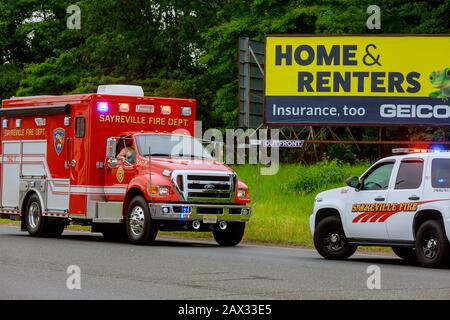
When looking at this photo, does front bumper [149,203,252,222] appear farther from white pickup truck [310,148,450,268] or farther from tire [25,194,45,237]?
tire [25,194,45,237]

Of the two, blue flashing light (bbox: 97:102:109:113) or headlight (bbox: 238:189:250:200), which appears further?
blue flashing light (bbox: 97:102:109:113)

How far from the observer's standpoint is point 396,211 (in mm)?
17719

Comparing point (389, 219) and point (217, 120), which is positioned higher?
point (217, 120)

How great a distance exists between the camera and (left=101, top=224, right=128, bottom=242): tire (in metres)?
24.9

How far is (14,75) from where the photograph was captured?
5800cm

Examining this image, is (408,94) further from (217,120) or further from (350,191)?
(217,120)

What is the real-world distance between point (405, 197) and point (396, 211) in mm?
294

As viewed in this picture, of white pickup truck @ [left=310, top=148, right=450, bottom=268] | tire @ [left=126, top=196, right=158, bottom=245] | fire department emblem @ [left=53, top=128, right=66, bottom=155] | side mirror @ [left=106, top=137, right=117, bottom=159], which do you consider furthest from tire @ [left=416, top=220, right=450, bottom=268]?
fire department emblem @ [left=53, top=128, right=66, bottom=155]

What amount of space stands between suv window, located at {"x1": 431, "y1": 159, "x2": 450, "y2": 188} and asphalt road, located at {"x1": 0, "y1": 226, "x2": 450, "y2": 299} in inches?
51.4

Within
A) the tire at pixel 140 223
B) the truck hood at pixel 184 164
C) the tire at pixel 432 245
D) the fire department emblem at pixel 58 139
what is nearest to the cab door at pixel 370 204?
the tire at pixel 432 245

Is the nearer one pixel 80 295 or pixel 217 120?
pixel 80 295

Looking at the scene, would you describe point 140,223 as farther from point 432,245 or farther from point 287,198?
point 287,198

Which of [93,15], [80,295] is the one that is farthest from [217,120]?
[80,295]
